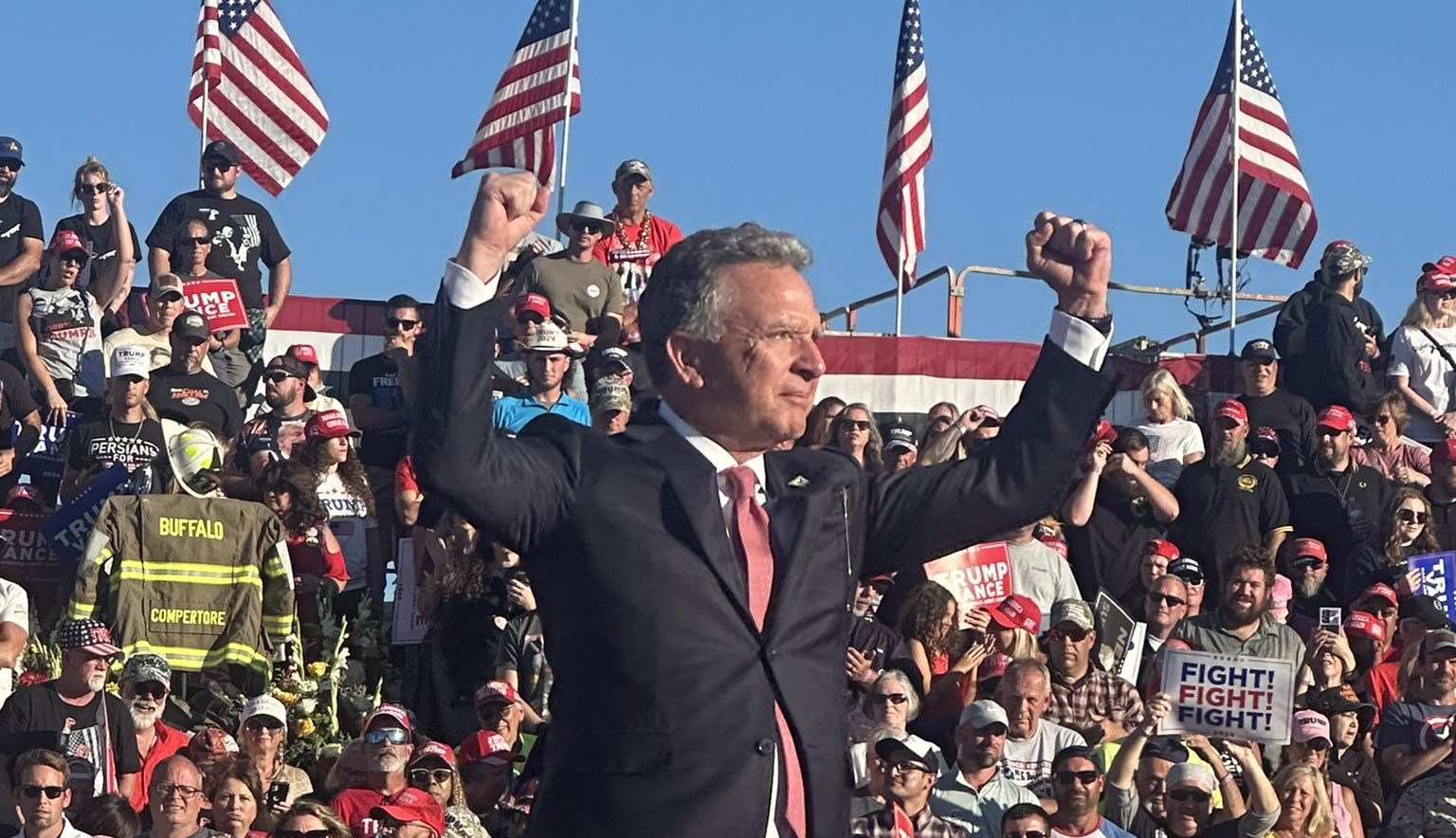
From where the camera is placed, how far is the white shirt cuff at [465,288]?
4277 mm

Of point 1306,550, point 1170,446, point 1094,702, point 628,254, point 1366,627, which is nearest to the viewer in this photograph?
point 1094,702

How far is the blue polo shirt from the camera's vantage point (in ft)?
42.9

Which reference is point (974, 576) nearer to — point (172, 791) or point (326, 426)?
point (326, 426)

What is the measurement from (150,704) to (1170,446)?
21.8ft

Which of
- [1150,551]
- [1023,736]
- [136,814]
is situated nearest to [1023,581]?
[1150,551]

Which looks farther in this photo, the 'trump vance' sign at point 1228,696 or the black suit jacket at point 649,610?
the 'trump vance' sign at point 1228,696

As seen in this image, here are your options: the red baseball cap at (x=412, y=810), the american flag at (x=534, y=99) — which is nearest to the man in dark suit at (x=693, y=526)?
the red baseball cap at (x=412, y=810)

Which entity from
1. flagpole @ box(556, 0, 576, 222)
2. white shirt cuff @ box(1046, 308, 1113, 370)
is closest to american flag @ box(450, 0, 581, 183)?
flagpole @ box(556, 0, 576, 222)

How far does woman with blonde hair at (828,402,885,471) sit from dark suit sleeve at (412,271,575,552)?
31.6ft

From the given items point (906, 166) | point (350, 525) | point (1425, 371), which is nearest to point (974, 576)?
point (350, 525)

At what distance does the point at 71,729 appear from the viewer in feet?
35.4

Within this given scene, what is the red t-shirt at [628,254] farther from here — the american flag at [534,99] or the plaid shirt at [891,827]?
the plaid shirt at [891,827]

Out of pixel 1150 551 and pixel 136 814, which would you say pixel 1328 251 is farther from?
pixel 136 814

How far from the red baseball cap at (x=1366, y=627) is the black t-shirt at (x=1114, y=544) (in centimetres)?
111
